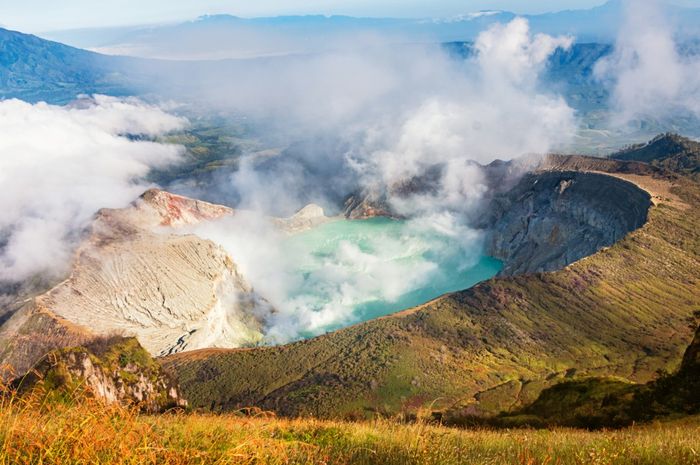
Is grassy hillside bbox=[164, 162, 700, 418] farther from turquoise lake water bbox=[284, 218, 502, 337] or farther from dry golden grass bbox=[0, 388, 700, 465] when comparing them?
dry golden grass bbox=[0, 388, 700, 465]

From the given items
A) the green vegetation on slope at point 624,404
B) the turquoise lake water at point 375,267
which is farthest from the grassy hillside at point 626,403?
the turquoise lake water at point 375,267

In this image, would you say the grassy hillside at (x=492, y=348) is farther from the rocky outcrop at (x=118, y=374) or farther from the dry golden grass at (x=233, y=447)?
the dry golden grass at (x=233, y=447)

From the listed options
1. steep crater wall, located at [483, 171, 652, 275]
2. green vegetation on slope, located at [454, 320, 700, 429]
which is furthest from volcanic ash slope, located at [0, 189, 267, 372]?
steep crater wall, located at [483, 171, 652, 275]

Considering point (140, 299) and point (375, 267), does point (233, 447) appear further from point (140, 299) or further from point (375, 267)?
point (375, 267)

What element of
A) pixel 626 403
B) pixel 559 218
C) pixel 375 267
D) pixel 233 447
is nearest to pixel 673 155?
pixel 559 218

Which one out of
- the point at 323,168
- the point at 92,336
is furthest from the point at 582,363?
the point at 323,168

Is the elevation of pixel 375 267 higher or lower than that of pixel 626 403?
lower

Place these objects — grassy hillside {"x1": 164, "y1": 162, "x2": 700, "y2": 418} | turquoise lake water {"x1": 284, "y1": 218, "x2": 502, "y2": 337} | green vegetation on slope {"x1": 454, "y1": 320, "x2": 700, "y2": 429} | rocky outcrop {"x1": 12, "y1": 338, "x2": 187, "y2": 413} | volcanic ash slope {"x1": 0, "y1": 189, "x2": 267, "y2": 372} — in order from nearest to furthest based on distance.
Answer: green vegetation on slope {"x1": 454, "y1": 320, "x2": 700, "y2": 429} → rocky outcrop {"x1": 12, "y1": 338, "x2": 187, "y2": 413} → grassy hillside {"x1": 164, "y1": 162, "x2": 700, "y2": 418} → volcanic ash slope {"x1": 0, "y1": 189, "x2": 267, "y2": 372} → turquoise lake water {"x1": 284, "y1": 218, "x2": 502, "y2": 337}
